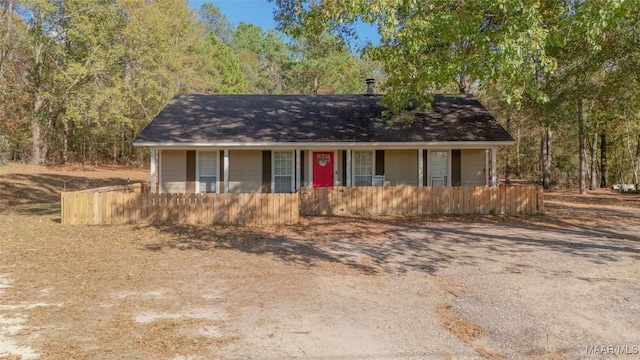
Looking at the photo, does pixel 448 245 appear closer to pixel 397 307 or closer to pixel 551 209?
pixel 397 307

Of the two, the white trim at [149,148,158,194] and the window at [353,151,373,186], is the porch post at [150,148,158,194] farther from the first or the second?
the window at [353,151,373,186]

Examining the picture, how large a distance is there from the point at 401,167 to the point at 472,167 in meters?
2.82

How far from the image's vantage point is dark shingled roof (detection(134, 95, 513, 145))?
16078mm

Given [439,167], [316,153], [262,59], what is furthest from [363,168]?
[262,59]

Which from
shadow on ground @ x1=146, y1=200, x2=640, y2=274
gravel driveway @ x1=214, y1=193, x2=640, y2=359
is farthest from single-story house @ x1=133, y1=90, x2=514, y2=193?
gravel driveway @ x1=214, y1=193, x2=640, y2=359

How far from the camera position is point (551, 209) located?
15.8 meters

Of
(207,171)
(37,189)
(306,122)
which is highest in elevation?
(306,122)

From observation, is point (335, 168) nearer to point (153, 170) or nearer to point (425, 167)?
point (425, 167)

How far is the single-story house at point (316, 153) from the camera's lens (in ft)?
52.3

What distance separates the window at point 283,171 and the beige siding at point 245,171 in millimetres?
633

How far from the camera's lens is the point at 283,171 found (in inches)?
663

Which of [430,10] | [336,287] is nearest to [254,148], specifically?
[430,10]

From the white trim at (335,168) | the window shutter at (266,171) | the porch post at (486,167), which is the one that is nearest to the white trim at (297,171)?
the window shutter at (266,171)

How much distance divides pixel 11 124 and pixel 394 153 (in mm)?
14841
